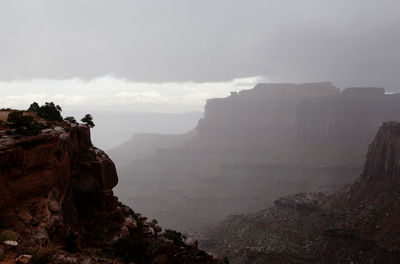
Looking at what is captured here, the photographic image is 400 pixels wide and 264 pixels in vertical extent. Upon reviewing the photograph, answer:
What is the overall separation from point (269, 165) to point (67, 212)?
478 ft

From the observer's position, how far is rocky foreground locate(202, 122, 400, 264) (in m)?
52.3

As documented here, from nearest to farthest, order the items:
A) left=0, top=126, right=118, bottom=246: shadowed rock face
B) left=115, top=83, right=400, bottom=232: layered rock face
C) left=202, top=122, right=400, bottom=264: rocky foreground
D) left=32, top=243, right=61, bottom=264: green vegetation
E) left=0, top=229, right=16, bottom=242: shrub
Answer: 1. left=32, top=243, right=61, bottom=264: green vegetation
2. left=0, top=229, right=16, bottom=242: shrub
3. left=0, top=126, right=118, bottom=246: shadowed rock face
4. left=202, top=122, right=400, bottom=264: rocky foreground
5. left=115, top=83, right=400, bottom=232: layered rock face

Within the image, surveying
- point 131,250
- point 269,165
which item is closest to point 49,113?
point 131,250

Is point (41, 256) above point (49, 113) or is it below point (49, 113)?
below

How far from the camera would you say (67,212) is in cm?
2355

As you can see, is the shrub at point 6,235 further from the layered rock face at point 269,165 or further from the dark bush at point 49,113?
the layered rock face at point 269,165

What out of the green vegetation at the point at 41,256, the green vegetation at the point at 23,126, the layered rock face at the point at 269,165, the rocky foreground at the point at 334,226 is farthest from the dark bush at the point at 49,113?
the layered rock face at the point at 269,165

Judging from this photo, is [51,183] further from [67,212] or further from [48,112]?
[48,112]

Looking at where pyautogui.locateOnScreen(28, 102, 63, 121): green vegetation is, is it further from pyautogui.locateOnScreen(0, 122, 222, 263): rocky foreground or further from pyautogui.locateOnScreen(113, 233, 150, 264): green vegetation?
pyautogui.locateOnScreen(113, 233, 150, 264): green vegetation

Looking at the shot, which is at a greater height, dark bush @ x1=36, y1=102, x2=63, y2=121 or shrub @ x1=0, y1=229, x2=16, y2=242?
dark bush @ x1=36, y1=102, x2=63, y2=121

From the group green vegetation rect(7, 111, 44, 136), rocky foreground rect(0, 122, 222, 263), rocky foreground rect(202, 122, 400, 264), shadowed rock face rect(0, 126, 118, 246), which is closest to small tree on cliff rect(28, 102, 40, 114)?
rocky foreground rect(0, 122, 222, 263)

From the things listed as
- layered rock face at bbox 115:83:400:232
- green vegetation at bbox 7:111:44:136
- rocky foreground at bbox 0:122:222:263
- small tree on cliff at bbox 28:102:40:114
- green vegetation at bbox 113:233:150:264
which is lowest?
layered rock face at bbox 115:83:400:232

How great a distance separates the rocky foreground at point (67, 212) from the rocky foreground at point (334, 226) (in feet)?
103

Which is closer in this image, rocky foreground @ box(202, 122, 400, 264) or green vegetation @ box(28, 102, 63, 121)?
green vegetation @ box(28, 102, 63, 121)
